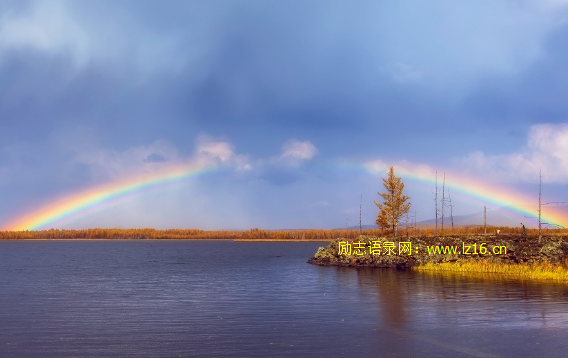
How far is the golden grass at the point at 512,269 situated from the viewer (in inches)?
2272

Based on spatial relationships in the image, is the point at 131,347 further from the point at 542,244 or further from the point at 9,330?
A: the point at 542,244

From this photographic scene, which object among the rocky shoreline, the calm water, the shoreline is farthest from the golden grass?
the calm water

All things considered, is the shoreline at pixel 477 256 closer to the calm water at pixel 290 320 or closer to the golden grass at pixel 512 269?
the golden grass at pixel 512 269

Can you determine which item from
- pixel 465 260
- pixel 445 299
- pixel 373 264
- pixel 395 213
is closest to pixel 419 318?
pixel 445 299

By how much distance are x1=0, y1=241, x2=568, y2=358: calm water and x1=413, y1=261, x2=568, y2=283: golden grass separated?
6912 millimetres

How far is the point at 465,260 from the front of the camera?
243 feet

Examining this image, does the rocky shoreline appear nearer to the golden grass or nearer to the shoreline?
the shoreline

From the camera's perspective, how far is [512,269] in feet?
212

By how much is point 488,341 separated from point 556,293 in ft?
77.4

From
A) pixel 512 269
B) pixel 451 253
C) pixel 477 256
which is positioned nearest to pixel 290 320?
pixel 512 269

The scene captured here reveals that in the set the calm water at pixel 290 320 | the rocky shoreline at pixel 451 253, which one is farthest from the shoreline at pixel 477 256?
the calm water at pixel 290 320

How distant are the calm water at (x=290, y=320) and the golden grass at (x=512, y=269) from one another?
6.91m

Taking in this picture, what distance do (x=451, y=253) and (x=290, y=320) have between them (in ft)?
165

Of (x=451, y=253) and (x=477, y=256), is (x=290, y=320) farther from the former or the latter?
(x=451, y=253)
